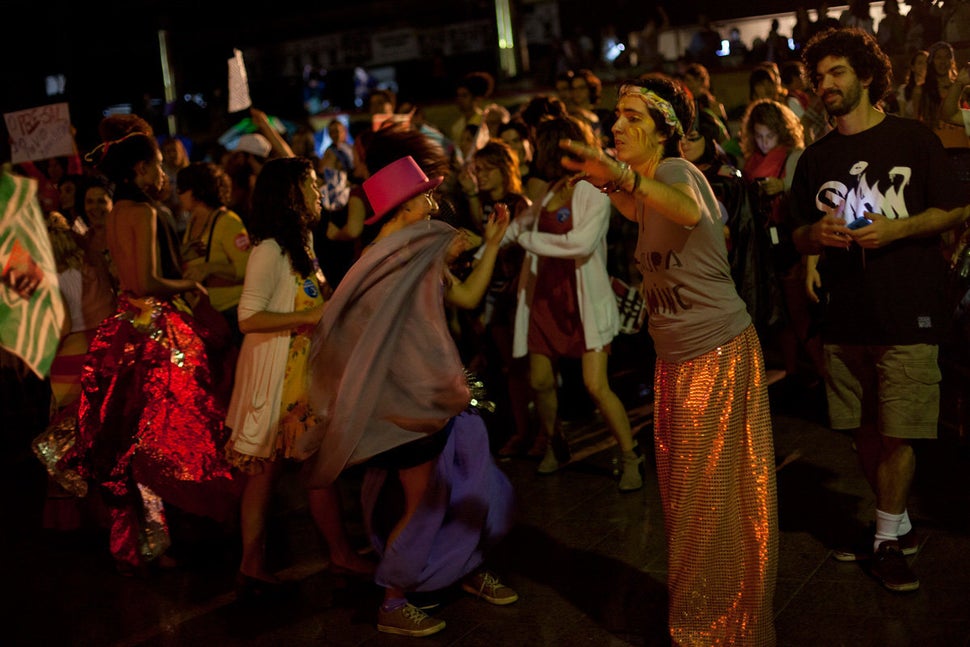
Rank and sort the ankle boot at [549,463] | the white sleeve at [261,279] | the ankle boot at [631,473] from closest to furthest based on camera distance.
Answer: the white sleeve at [261,279] < the ankle boot at [631,473] < the ankle boot at [549,463]

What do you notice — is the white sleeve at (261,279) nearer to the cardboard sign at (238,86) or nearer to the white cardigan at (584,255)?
the white cardigan at (584,255)

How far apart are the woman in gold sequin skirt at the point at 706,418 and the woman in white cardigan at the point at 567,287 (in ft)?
6.20

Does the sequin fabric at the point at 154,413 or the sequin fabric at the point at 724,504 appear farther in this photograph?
the sequin fabric at the point at 154,413

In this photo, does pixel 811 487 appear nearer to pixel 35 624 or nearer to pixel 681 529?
pixel 681 529

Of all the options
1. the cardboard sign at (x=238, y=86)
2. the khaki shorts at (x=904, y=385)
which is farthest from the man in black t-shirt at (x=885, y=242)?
the cardboard sign at (x=238, y=86)

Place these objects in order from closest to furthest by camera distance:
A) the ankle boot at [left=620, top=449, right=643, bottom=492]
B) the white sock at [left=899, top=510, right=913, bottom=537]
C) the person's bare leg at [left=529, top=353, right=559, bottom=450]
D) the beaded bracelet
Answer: the beaded bracelet < the white sock at [left=899, top=510, right=913, bottom=537] < the ankle boot at [left=620, top=449, right=643, bottom=492] < the person's bare leg at [left=529, top=353, right=559, bottom=450]

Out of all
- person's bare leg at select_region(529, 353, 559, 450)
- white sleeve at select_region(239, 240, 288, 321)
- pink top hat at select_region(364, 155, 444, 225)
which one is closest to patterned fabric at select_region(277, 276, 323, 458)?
white sleeve at select_region(239, 240, 288, 321)

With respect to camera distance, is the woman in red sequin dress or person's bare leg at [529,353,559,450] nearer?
the woman in red sequin dress

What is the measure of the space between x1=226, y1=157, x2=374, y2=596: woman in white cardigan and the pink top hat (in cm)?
67

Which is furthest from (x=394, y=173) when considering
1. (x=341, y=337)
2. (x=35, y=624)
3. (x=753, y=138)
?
(x=753, y=138)

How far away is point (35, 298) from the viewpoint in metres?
2.64

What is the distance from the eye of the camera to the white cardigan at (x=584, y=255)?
18.1 feet

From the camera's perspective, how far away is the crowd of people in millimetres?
3555

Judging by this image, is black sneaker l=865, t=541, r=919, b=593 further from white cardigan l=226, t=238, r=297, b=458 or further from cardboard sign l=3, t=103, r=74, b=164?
cardboard sign l=3, t=103, r=74, b=164
